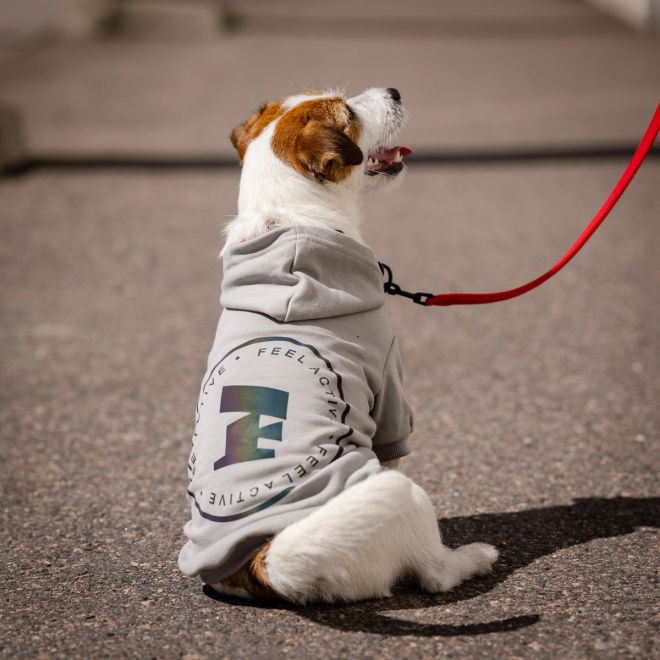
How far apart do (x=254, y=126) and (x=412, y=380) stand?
210 cm

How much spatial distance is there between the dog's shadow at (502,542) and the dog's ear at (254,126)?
1611 millimetres

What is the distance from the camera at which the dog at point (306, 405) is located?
2.84m

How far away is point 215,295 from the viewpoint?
671 centimetres

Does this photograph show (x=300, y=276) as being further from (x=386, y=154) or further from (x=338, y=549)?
(x=338, y=549)

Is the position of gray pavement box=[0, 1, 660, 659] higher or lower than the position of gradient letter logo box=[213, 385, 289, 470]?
lower

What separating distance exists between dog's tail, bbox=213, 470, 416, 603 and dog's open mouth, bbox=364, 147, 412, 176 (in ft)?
4.35

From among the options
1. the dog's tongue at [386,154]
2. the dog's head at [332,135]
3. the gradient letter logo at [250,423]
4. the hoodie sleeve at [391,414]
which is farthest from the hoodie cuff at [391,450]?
the dog's tongue at [386,154]

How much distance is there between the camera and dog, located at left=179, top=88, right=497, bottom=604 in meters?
2.84

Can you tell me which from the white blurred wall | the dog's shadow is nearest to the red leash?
the dog's shadow

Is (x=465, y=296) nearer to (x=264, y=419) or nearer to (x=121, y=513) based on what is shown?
(x=264, y=419)

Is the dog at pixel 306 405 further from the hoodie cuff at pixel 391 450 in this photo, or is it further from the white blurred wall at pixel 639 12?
the white blurred wall at pixel 639 12

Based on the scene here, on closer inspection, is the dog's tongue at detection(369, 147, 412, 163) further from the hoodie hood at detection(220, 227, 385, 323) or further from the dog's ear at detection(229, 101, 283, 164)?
the hoodie hood at detection(220, 227, 385, 323)

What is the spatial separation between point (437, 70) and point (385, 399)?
11.4 meters

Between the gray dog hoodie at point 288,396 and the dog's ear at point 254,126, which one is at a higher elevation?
the dog's ear at point 254,126
